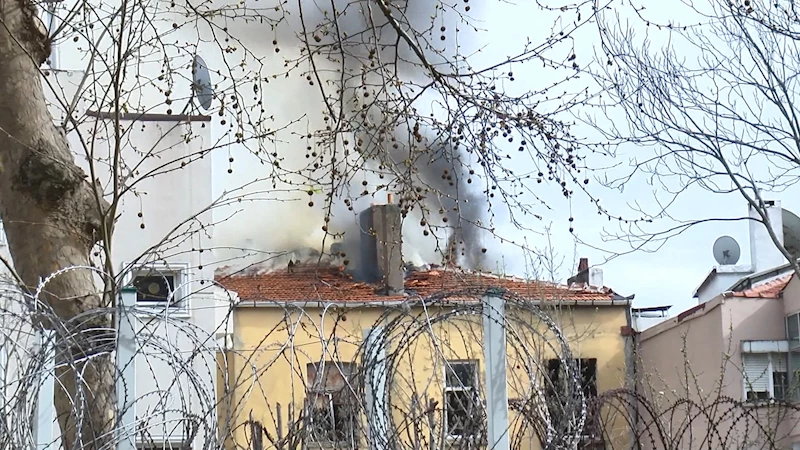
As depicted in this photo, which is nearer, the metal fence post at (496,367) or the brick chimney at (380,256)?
the metal fence post at (496,367)

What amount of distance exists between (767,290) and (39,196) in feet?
53.7

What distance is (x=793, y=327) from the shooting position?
69.7 ft

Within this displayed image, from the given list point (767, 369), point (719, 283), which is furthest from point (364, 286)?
point (719, 283)

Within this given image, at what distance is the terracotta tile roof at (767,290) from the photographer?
21.3 m

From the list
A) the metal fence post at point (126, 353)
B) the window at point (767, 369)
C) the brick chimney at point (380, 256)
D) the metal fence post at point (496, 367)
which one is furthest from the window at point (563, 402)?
the window at point (767, 369)

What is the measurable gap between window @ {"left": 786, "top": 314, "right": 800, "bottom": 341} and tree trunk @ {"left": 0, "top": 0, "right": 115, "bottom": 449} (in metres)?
15.5

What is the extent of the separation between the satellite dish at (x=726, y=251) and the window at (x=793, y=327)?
393 centimetres

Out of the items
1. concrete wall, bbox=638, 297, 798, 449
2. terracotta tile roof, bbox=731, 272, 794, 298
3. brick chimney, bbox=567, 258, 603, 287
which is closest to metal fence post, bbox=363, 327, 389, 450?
concrete wall, bbox=638, 297, 798, 449

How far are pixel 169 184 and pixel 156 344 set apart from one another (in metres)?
12.3

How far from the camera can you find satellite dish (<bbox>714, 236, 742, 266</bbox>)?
2506 cm

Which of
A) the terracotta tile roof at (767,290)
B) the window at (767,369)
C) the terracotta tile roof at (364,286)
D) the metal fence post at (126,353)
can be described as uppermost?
the terracotta tile roof at (364,286)

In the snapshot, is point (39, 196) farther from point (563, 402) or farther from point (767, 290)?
point (767, 290)

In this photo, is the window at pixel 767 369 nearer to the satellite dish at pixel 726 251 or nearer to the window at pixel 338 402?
the satellite dish at pixel 726 251

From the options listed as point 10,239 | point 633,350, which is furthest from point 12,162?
point 633,350
